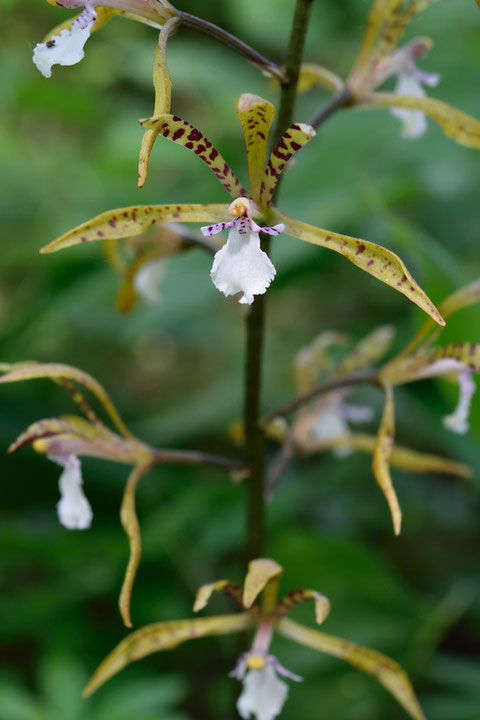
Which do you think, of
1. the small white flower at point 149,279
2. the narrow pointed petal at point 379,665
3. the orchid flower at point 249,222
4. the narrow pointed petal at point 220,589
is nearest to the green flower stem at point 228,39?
the orchid flower at point 249,222

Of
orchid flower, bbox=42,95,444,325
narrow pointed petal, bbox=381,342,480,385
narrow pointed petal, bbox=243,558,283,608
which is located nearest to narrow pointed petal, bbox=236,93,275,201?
orchid flower, bbox=42,95,444,325

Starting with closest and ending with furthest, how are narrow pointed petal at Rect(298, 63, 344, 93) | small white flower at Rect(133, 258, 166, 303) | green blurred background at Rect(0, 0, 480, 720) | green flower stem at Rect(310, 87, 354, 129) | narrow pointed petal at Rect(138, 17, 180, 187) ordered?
narrow pointed petal at Rect(138, 17, 180, 187)
green flower stem at Rect(310, 87, 354, 129)
narrow pointed petal at Rect(298, 63, 344, 93)
small white flower at Rect(133, 258, 166, 303)
green blurred background at Rect(0, 0, 480, 720)

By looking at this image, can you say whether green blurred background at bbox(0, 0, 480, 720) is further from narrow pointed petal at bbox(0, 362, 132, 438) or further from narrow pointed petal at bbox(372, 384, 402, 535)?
narrow pointed petal at bbox(0, 362, 132, 438)

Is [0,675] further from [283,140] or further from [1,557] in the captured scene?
[283,140]

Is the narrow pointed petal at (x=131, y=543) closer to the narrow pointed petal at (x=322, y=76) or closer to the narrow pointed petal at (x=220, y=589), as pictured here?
the narrow pointed petal at (x=220, y=589)

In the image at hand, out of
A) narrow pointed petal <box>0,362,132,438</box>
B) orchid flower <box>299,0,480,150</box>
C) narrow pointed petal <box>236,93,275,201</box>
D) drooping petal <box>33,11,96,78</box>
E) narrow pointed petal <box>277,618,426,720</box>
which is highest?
orchid flower <box>299,0,480,150</box>

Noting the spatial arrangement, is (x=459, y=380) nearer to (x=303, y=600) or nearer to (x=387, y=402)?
(x=387, y=402)

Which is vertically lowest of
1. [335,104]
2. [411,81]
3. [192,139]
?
[192,139]

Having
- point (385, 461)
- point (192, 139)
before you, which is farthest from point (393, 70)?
point (385, 461)
